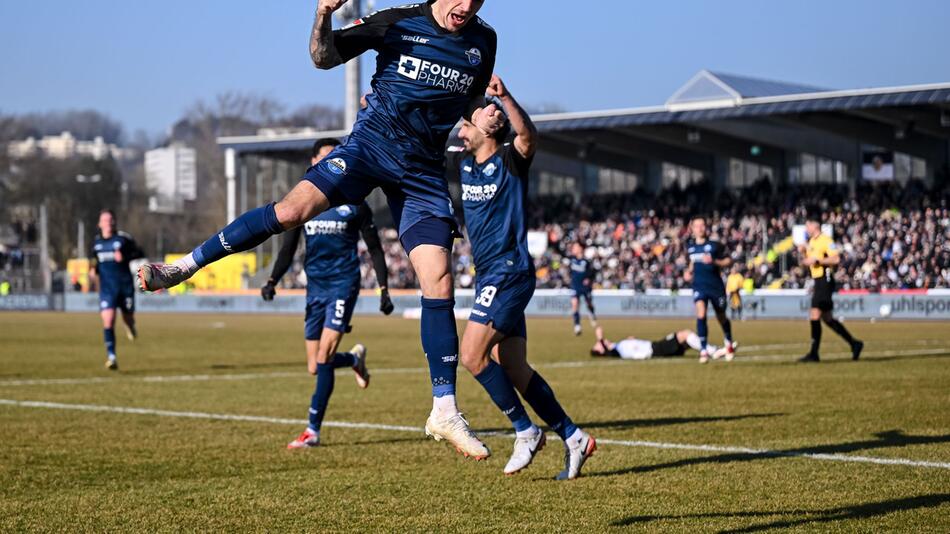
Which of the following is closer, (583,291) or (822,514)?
(822,514)

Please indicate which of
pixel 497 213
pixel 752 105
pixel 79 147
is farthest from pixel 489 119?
pixel 79 147

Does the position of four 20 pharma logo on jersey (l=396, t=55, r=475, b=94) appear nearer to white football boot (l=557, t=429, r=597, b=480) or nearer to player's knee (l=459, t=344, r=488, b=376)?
player's knee (l=459, t=344, r=488, b=376)

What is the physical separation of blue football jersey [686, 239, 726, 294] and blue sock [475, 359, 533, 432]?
13432 millimetres

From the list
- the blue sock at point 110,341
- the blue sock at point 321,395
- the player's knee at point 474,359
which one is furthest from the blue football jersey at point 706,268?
the player's knee at point 474,359

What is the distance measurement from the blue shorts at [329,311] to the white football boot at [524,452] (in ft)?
12.7

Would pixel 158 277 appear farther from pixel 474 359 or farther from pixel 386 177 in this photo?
pixel 474 359

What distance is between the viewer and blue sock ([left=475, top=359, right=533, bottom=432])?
26.2 feet

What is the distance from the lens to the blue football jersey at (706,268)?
21.1 meters

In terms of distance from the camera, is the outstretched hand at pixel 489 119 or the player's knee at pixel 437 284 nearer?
the player's knee at pixel 437 284

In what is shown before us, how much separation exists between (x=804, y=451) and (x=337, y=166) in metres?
4.69

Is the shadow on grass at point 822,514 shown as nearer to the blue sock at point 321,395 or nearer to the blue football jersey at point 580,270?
the blue sock at point 321,395

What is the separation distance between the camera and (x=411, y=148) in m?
6.76

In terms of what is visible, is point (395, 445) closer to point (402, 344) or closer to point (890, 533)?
point (890, 533)

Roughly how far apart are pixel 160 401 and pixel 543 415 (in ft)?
24.0
